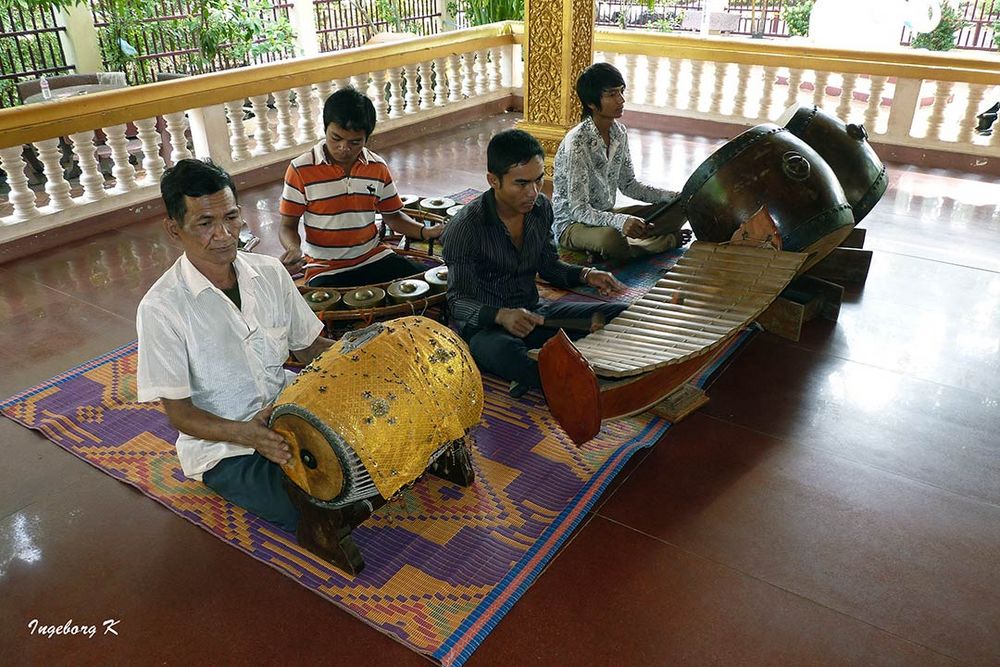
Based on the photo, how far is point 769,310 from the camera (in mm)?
3605

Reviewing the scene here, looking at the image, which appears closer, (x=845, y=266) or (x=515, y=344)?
(x=515, y=344)

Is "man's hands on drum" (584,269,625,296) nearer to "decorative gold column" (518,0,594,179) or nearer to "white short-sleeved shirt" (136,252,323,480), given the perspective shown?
"white short-sleeved shirt" (136,252,323,480)

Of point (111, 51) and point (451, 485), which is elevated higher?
point (111, 51)

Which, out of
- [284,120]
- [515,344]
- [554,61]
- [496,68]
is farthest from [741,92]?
[515,344]

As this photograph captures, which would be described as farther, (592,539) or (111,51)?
(111,51)

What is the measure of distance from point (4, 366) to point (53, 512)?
1.21 meters

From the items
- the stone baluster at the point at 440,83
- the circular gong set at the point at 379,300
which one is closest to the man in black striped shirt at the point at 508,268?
the circular gong set at the point at 379,300

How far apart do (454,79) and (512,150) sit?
16.4ft

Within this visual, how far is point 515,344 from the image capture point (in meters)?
3.09

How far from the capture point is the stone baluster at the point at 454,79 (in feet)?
24.6

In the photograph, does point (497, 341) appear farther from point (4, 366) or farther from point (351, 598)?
point (4, 366)

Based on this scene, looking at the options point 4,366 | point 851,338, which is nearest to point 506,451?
point 851,338

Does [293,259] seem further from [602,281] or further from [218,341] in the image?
[602,281]

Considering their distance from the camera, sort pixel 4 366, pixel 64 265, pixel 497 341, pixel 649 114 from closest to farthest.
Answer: pixel 497 341 → pixel 4 366 → pixel 64 265 → pixel 649 114
